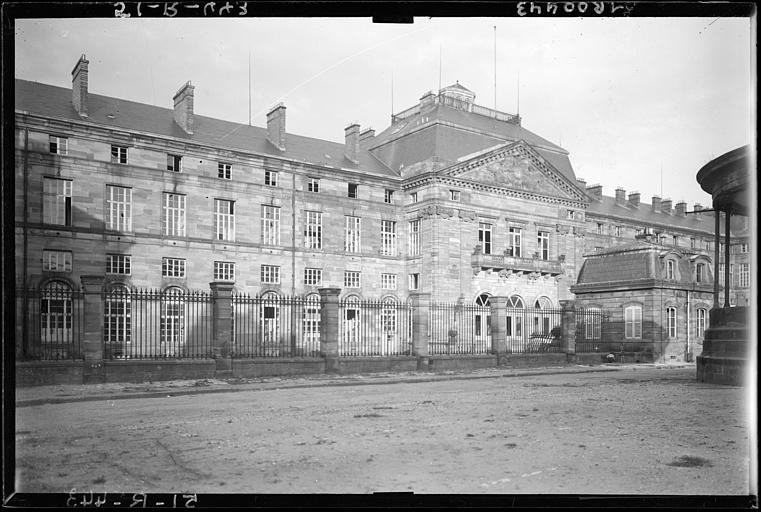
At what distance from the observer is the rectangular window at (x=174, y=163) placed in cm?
3073

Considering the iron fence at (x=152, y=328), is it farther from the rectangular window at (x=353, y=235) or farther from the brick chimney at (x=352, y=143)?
the brick chimney at (x=352, y=143)

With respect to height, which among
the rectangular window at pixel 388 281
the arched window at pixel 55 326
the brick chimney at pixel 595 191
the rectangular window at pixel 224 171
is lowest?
the arched window at pixel 55 326

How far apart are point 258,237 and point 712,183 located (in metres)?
25.1

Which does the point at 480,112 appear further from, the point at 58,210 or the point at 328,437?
the point at 328,437

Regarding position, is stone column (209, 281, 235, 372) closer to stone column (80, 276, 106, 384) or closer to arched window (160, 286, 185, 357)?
arched window (160, 286, 185, 357)

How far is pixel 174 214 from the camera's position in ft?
101

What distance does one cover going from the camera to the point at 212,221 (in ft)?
106

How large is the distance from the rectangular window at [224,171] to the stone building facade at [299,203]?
0.11 metres

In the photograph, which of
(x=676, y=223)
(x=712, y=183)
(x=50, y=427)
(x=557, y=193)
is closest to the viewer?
(x=50, y=427)

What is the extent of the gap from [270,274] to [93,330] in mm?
18440

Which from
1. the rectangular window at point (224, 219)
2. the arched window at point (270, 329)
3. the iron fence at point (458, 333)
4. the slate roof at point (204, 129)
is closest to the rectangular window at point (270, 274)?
the arched window at point (270, 329)

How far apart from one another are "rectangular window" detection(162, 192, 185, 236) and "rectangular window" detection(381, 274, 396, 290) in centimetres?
1257
